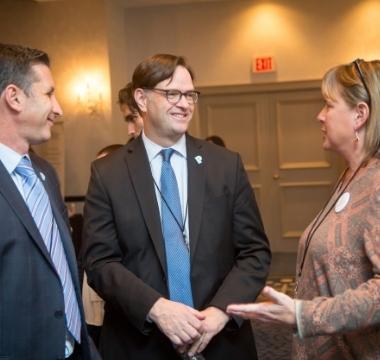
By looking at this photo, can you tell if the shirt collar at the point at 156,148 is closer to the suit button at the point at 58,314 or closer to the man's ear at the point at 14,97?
the man's ear at the point at 14,97

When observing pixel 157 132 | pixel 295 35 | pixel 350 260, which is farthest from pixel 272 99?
pixel 350 260

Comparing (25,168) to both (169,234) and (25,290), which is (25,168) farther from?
(169,234)

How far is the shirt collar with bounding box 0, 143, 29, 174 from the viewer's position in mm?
1584

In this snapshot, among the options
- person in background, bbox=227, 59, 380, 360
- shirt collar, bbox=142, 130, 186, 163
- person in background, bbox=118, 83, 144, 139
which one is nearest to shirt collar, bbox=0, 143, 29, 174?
shirt collar, bbox=142, 130, 186, 163

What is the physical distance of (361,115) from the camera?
1.62m

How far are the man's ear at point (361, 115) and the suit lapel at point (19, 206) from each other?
3.29ft

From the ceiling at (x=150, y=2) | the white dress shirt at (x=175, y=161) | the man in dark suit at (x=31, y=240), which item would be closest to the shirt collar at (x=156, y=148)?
the white dress shirt at (x=175, y=161)

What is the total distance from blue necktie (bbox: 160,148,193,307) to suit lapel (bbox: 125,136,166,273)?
3cm

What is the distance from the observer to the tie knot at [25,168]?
1.62m

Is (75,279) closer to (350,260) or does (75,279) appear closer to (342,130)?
(350,260)

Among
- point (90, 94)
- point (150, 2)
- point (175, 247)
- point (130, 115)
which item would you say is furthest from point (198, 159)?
point (150, 2)

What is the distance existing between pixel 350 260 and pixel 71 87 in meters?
5.29

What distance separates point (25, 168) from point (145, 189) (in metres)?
0.44

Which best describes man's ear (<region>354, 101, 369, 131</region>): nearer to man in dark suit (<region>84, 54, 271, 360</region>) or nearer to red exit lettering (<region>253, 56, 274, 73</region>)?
man in dark suit (<region>84, 54, 271, 360</region>)
